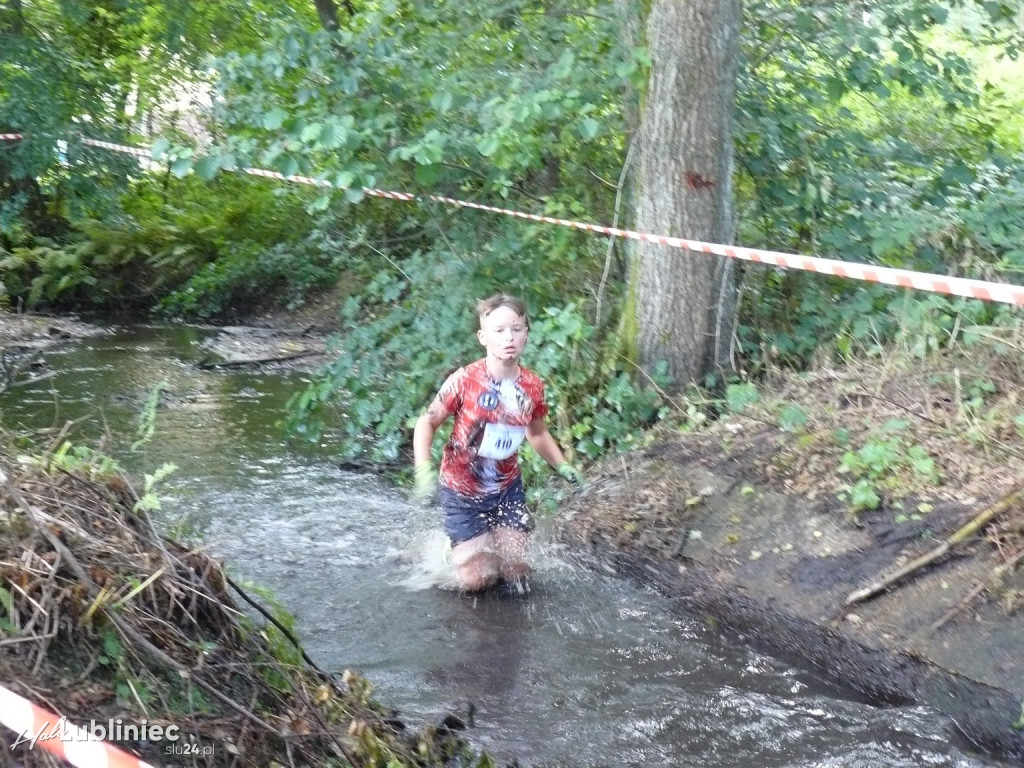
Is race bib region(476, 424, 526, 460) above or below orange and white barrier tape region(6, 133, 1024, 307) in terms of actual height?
below

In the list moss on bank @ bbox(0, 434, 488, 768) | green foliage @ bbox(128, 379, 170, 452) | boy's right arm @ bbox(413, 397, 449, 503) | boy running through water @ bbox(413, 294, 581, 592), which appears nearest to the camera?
moss on bank @ bbox(0, 434, 488, 768)

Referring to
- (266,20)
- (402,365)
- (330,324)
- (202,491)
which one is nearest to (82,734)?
(202,491)

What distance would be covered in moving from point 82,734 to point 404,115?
5.95m

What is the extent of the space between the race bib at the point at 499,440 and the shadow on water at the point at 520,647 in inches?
31.4

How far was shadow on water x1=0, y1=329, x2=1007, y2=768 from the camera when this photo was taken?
14.2ft

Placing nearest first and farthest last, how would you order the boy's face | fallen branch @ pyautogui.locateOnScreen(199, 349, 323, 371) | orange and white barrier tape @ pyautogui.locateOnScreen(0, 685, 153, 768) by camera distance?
orange and white barrier tape @ pyautogui.locateOnScreen(0, 685, 153, 768)
the boy's face
fallen branch @ pyautogui.locateOnScreen(199, 349, 323, 371)

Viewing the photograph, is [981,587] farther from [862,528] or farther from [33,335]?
[33,335]

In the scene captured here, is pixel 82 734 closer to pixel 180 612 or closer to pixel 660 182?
pixel 180 612

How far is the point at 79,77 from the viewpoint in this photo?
47.5ft

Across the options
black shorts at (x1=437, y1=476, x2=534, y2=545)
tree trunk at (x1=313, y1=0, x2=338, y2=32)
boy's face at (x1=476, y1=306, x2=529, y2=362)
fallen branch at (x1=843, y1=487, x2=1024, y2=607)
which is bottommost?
black shorts at (x1=437, y1=476, x2=534, y2=545)

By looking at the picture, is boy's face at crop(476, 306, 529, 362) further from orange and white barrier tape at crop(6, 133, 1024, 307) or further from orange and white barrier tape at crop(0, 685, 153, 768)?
orange and white barrier tape at crop(0, 685, 153, 768)

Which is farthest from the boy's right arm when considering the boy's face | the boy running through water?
the boy's face

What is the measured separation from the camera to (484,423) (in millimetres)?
5703

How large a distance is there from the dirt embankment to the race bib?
980 mm
